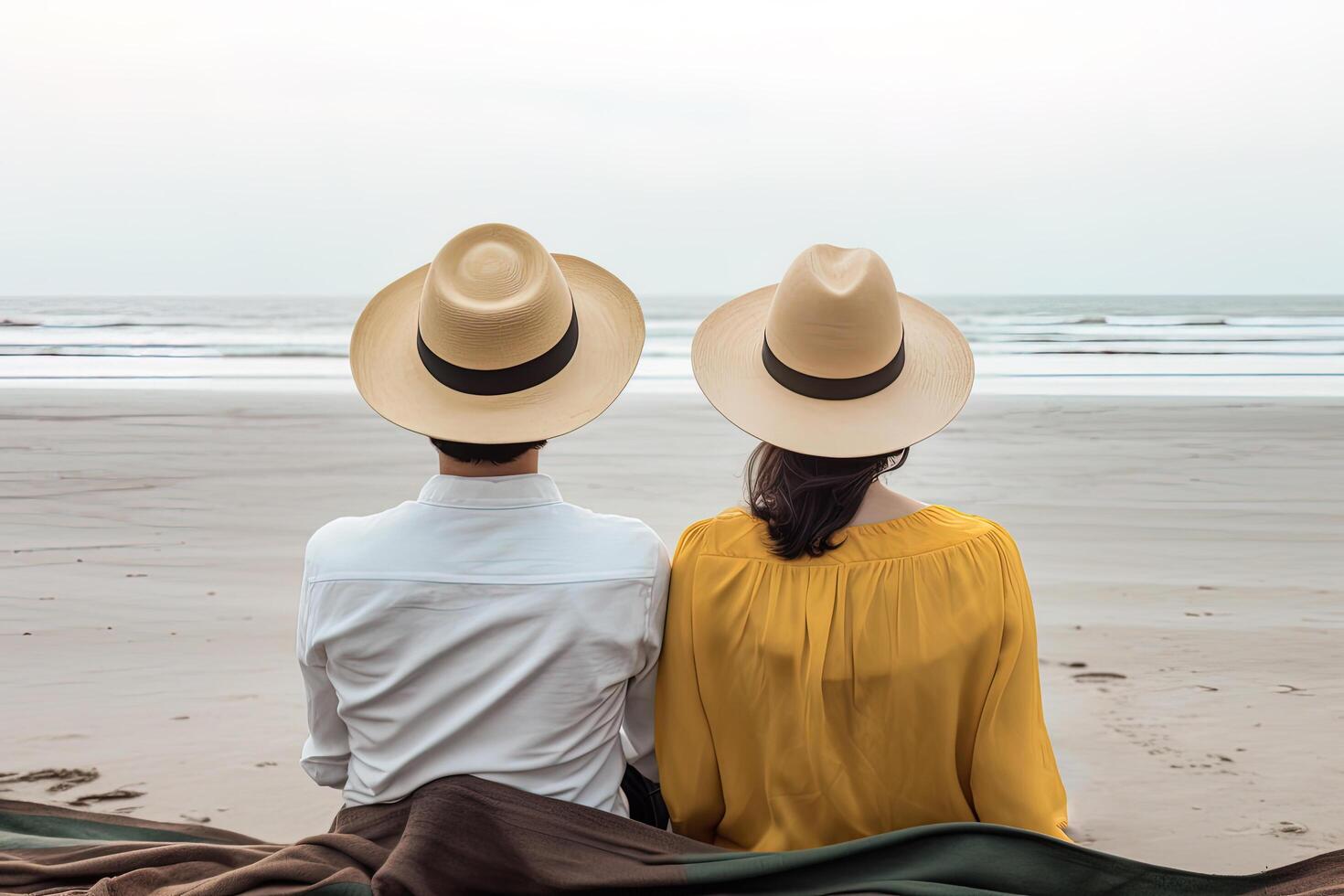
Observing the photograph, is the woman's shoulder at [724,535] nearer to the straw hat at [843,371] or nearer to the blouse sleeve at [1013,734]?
the straw hat at [843,371]

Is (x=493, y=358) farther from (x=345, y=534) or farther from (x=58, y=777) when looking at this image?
(x=58, y=777)

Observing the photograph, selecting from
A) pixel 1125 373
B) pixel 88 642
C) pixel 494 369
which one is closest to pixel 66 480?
pixel 88 642

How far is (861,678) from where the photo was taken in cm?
182

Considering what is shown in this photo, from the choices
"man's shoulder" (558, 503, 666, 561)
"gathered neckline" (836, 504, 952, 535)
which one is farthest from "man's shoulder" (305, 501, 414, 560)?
"gathered neckline" (836, 504, 952, 535)

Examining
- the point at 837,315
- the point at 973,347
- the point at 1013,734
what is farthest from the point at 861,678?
the point at 973,347

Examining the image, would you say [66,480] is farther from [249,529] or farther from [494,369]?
[494,369]

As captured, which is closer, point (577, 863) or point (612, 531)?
point (577, 863)

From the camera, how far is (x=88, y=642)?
4242 millimetres

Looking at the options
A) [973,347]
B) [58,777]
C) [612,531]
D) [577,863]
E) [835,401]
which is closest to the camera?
[577,863]

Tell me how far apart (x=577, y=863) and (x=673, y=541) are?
13.4 feet

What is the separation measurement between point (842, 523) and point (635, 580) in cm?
35

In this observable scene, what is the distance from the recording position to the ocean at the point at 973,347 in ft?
42.9

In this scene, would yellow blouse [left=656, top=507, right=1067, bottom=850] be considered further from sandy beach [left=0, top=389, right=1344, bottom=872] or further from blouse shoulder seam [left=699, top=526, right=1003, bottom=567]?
sandy beach [left=0, top=389, right=1344, bottom=872]

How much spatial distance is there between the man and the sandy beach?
133 cm
